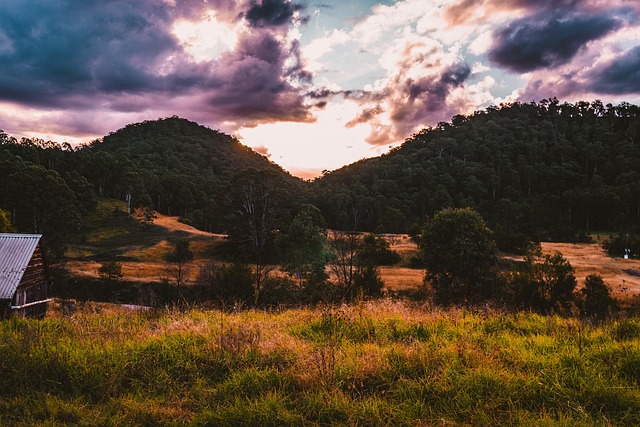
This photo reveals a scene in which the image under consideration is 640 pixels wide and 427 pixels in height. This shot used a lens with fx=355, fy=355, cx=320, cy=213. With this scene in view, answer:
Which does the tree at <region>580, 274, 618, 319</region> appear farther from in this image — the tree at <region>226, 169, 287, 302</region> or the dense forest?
the tree at <region>226, 169, 287, 302</region>

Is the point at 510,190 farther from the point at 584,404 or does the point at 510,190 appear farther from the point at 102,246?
the point at 584,404

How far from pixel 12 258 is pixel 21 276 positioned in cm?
112

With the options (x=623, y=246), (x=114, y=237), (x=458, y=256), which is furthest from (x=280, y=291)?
(x=623, y=246)

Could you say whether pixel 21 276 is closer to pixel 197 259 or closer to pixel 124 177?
pixel 197 259

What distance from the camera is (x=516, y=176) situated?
404ft

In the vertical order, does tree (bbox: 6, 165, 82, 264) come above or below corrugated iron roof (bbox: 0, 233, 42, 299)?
above

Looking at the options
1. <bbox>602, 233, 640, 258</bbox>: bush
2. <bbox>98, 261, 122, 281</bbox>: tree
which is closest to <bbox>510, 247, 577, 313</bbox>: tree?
<bbox>98, 261, 122, 281</bbox>: tree

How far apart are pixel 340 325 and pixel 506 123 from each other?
18542cm

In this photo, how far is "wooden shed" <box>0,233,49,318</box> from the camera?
60.1 feet

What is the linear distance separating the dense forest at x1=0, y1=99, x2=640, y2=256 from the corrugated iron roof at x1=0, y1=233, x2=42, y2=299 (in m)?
30.3

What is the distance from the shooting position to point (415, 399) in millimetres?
3594

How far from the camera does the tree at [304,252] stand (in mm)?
36844

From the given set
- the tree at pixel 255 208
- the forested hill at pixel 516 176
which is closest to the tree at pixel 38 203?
the tree at pixel 255 208

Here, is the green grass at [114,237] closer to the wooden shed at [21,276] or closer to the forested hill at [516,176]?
the wooden shed at [21,276]
